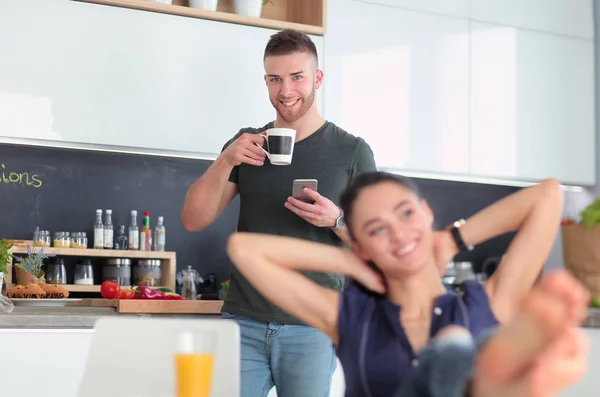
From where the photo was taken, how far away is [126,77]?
3170mm

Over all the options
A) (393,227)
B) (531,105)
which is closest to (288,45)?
(393,227)

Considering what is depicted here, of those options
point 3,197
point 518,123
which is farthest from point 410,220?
point 518,123

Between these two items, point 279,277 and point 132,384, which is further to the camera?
point 132,384

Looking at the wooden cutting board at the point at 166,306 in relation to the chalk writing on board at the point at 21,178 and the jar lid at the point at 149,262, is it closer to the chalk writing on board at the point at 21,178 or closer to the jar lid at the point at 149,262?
the jar lid at the point at 149,262

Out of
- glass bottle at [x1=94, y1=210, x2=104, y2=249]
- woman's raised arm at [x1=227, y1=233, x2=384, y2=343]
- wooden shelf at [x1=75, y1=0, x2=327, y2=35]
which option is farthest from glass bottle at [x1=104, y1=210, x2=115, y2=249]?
woman's raised arm at [x1=227, y1=233, x2=384, y2=343]

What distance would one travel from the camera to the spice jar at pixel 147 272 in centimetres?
341

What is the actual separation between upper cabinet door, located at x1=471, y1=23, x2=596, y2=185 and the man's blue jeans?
186 centimetres

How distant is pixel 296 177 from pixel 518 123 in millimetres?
1937

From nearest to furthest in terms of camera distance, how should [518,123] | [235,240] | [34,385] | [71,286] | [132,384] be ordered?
[235,240]
[132,384]
[34,385]
[71,286]
[518,123]

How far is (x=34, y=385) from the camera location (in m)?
2.61

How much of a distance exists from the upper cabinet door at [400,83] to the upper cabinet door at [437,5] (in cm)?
3

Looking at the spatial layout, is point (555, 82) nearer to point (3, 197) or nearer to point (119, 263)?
point (119, 263)

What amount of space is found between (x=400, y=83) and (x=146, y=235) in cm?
125

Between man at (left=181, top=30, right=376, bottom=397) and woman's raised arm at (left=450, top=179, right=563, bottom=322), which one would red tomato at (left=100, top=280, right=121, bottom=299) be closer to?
man at (left=181, top=30, right=376, bottom=397)
